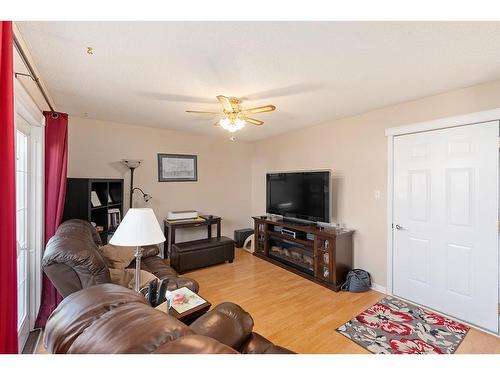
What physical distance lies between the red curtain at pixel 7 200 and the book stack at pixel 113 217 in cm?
246

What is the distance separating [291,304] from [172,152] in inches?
123

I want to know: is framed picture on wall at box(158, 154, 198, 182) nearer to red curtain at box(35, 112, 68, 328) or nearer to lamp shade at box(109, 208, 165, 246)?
red curtain at box(35, 112, 68, 328)

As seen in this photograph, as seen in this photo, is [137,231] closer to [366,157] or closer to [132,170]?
[132,170]

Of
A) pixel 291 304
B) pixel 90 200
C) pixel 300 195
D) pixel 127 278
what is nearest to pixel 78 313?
pixel 127 278

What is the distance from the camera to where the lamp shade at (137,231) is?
1.37m

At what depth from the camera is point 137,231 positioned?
1379mm

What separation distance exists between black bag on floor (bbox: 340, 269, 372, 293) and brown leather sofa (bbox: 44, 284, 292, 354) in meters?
2.66

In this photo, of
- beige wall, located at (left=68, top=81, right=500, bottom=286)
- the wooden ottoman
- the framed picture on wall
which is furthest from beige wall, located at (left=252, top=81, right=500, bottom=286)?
the framed picture on wall

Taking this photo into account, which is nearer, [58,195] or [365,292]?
[58,195]

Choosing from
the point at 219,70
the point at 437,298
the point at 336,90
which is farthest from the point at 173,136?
the point at 437,298

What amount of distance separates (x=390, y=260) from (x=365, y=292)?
20.3 inches

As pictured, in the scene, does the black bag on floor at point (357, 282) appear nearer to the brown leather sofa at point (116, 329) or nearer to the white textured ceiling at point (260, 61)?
the white textured ceiling at point (260, 61)
